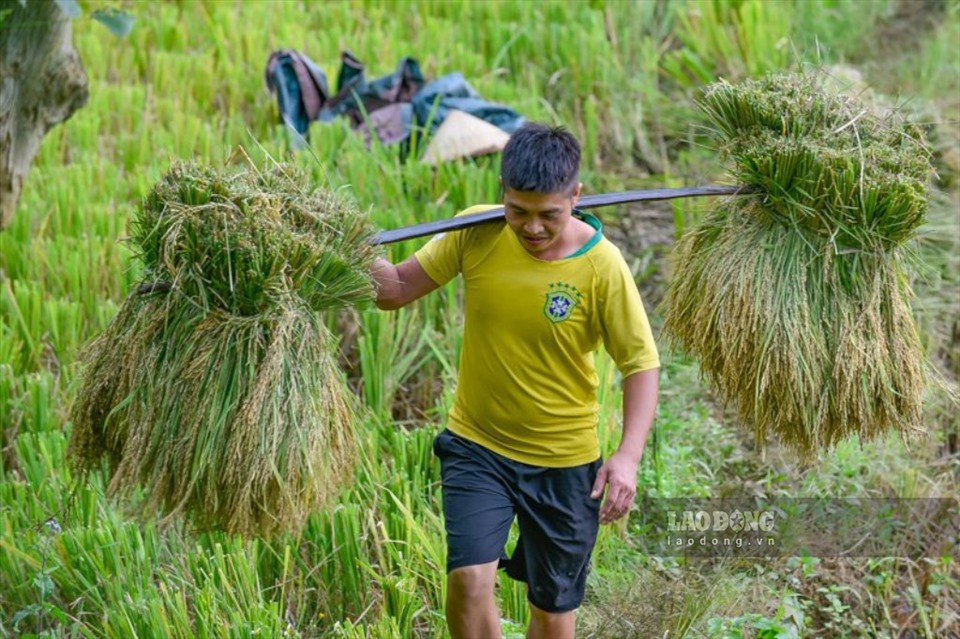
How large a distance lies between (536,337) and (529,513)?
1.36ft

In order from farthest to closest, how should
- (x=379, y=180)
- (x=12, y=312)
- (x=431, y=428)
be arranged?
(x=379, y=180) < (x=12, y=312) < (x=431, y=428)

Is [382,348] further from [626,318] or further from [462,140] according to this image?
[626,318]

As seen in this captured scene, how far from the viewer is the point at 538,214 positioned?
9.35 ft

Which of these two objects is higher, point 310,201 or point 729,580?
point 310,201

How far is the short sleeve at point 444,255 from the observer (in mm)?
Result: 3098

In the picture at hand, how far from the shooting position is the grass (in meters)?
3.57

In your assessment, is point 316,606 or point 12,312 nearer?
point 316,606

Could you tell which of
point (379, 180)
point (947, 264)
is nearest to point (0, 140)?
point (379, 180)

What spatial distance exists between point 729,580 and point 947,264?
2.07 metres

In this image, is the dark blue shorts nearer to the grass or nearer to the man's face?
the grass

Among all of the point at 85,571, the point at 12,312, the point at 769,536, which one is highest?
the point at 12,312

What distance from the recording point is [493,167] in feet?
17.6

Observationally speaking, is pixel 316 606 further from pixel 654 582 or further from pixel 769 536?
pixel 769 536

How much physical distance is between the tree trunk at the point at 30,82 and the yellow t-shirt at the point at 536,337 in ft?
6.04
